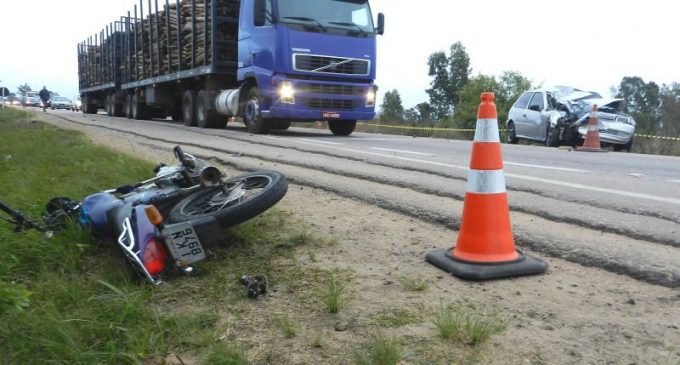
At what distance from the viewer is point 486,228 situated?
278 cm

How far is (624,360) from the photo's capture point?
1.84 meters

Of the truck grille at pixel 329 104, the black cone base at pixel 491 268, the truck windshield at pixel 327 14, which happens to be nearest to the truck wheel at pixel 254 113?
the truck grille at pixel 329 104

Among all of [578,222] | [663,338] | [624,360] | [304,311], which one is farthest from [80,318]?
[578,222]

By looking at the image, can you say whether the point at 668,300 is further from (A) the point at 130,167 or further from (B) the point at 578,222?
(A) the point at 130,167

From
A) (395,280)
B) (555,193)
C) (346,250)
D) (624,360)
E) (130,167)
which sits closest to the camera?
(624,360)

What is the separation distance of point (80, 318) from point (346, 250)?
1.41 meters

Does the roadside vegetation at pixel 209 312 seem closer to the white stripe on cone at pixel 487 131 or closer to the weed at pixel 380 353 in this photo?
the weed at pixel 380 353

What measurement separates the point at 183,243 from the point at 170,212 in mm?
475

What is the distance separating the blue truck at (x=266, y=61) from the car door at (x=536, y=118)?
14.6 ft

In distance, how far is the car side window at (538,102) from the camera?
1418 cm

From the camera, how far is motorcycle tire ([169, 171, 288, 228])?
294 centimetres

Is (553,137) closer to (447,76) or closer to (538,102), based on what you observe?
(538,102)

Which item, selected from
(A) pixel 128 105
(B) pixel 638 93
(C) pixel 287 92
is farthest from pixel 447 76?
(C) pixel 287 92

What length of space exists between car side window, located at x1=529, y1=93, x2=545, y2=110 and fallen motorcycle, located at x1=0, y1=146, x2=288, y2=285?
12.2 metres
